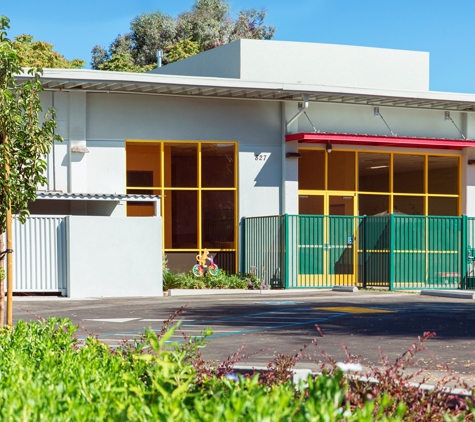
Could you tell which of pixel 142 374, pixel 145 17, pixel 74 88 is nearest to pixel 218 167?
pixel 74 88

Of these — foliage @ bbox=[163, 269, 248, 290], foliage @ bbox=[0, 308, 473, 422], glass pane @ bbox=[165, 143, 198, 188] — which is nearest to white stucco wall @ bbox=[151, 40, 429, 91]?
glass pane @ bbox=[165, 143, 198, 188]

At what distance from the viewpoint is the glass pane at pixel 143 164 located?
76.8ft

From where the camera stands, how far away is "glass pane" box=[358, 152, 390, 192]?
25.6m

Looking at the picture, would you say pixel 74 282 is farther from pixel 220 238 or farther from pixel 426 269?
pixel 426 269

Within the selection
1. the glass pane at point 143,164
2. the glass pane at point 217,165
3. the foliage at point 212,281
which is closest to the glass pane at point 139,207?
the glass pane at point 143,164

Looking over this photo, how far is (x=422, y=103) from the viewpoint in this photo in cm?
2541

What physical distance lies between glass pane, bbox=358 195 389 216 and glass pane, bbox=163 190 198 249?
197 inches

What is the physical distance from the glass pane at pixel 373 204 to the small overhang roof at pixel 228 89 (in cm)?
269

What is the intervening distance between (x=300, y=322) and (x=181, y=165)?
10737 millimetres

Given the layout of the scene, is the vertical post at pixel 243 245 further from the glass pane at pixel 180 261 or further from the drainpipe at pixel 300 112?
the drainpipe at pixel 300 112

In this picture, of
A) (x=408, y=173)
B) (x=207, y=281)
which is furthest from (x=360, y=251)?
(x=207, y=281)

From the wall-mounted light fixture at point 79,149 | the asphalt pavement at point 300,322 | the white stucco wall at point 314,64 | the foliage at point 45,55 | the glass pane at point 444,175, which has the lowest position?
the asphalt pavement at point 300,322

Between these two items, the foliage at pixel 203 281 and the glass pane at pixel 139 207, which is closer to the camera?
the foliage at pixel 203 281

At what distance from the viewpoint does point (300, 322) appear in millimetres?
13867
